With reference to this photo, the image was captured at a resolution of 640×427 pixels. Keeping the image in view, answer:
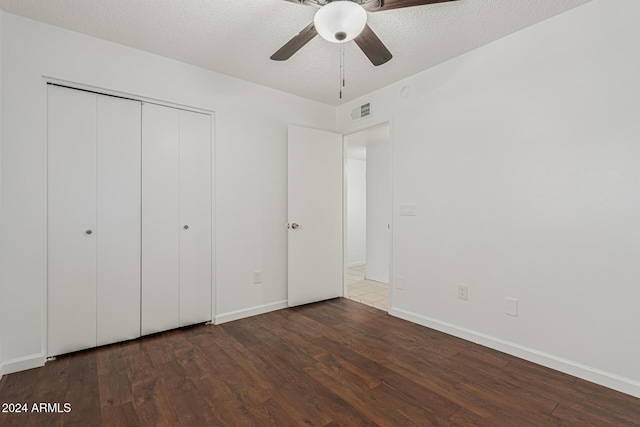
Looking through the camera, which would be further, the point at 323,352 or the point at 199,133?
the point at 199,133

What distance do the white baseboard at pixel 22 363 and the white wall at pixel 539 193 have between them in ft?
10.3

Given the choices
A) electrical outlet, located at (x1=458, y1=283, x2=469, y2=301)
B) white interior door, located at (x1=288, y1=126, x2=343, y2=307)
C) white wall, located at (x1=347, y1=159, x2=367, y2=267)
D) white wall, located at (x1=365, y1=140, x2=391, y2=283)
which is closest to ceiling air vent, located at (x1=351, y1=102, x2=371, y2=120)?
white interior door, located at (x1=288, y1=126, x2=343, y2=307)

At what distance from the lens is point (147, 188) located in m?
2.71

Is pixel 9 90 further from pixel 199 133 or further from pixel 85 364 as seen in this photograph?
pixel 85 364

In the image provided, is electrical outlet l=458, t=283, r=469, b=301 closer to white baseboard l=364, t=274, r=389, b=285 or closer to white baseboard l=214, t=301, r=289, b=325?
white baseboard l=214, t=301, r=289, b=325

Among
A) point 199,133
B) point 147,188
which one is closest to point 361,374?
Result: point 147,188

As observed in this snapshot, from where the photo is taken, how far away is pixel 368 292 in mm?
4266

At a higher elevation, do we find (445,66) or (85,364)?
(445,66)

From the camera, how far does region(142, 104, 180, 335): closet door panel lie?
2703mm

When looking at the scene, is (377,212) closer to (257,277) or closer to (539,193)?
(257,277)

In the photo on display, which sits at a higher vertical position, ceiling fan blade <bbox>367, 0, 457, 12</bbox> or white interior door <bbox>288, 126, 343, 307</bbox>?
ceiling fan blade <bbox>367, 0, 457, 12</bbox>

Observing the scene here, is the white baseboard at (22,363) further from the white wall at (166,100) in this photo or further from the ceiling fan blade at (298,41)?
the ceiling fan blade at (298,41)

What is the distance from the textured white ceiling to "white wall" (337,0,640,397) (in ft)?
0.77

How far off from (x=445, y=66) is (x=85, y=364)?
3895 mm
